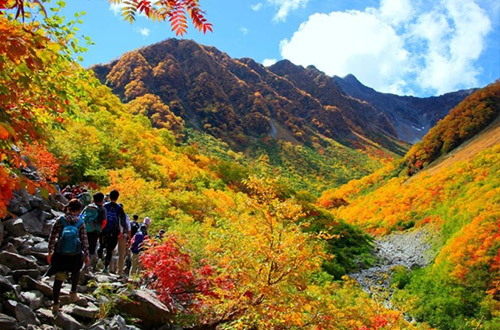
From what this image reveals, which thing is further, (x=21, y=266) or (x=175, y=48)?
(x=175, y=48)

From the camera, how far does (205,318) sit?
9.12m

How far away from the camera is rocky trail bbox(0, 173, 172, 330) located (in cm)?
527

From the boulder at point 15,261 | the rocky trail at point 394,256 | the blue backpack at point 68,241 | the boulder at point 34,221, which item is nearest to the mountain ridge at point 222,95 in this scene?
the rocky trail at point 394,256

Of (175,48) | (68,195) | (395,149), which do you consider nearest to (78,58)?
(68,195)

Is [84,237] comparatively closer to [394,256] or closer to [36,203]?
[36,203]

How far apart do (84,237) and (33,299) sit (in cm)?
128

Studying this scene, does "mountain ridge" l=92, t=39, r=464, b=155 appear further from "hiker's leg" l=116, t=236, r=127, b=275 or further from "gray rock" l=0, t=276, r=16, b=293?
"gray rock" l=0, t=276, r=16, b=293

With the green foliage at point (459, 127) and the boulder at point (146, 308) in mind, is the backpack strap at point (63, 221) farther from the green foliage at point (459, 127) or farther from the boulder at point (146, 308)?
the green foliage at point (459, 127)

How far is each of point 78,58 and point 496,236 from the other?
30.5m

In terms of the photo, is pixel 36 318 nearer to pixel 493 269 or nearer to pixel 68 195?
pixel 68 195

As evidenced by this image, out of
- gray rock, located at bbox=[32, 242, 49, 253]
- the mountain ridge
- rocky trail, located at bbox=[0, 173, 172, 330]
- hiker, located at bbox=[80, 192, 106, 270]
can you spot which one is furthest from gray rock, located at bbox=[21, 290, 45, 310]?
the mountain ridge

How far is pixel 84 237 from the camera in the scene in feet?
18.8

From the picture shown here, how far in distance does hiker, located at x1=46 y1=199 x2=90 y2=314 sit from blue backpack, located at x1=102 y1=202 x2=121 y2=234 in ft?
5.60

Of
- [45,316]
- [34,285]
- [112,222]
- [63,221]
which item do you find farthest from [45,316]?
[112,222]
